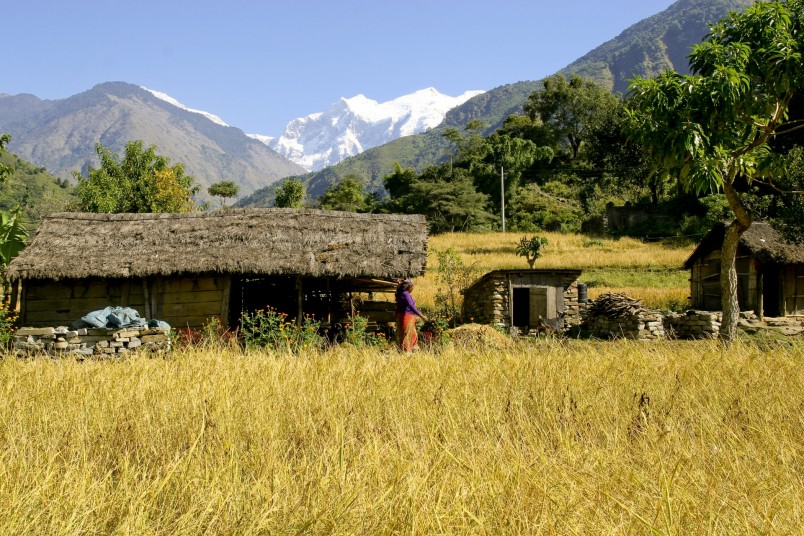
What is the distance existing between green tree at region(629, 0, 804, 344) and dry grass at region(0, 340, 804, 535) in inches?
164

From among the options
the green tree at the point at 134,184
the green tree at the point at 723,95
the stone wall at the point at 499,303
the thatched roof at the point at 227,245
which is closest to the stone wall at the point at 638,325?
the stone wall at the point at 499,303

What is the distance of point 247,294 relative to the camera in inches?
637

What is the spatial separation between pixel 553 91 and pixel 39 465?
57.8m

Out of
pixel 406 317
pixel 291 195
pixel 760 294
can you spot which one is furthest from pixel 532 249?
pixel 291 195

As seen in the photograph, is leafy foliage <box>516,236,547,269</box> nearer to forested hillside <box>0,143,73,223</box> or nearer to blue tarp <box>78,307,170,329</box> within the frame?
blue tarp <box>78,307,170,329</box>

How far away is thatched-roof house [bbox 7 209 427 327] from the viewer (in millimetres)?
13250

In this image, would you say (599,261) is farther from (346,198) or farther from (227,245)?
(346,198)

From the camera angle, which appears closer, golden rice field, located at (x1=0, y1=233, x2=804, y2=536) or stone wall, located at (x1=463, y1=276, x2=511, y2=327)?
golden rice field, located at (x1=0, y1=233, x2=804, y2=536)

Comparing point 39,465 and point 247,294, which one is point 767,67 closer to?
point 39,465

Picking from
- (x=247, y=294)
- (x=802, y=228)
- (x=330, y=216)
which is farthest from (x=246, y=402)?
(x=802, y=228)

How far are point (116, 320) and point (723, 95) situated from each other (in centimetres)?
925

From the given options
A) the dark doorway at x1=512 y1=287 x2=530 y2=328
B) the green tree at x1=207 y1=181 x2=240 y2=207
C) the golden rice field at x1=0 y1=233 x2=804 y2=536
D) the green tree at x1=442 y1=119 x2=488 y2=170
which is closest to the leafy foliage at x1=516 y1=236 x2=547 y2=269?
the dark doorway at x1=512 y1=287 x2=530 y2=328

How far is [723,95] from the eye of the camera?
880cm

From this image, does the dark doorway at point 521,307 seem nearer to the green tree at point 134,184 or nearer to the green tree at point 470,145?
the green tree at point 134,184
